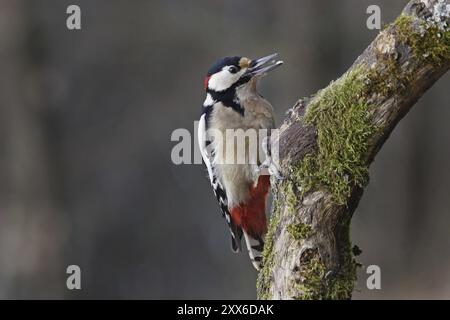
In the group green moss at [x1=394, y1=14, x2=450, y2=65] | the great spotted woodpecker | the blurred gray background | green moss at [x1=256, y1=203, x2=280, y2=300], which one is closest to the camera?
green moss at [x1=394, y1=14, x2=450, y2=65]

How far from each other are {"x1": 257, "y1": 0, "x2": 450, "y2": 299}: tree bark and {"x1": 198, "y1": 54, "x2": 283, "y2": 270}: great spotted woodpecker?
937mm

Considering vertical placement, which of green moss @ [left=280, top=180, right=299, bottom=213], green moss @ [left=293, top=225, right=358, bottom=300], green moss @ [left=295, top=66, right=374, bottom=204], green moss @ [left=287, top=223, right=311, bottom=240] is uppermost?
green moss @ [left=295, top=66, right=374, bottom=204]

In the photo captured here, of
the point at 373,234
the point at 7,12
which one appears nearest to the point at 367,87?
A: the point at 7,12

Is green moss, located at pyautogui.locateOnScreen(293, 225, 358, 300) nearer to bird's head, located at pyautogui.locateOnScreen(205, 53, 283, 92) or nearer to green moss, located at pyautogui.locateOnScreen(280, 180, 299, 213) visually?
green moss, located at pyautogui.locateOnScreen(280, 180, 299, 213)

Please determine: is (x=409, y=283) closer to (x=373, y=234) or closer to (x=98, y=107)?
(x=373, y=234)

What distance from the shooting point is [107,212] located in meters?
8.89

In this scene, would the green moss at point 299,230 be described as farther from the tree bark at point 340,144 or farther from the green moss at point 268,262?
the green moss at point 268,262

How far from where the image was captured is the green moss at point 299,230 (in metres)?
2.84

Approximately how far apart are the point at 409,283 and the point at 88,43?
4.83 metres

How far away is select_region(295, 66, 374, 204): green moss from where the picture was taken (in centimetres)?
282

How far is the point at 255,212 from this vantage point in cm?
421

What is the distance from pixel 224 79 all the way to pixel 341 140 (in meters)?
1.39

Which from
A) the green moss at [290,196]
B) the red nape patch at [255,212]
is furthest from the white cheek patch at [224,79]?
the green moss at [290,196]

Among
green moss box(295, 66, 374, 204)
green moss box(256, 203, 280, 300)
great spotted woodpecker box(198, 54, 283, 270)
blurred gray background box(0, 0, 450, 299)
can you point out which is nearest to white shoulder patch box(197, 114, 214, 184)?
great spotted woodpecker box(198, 54, 283, 270)
